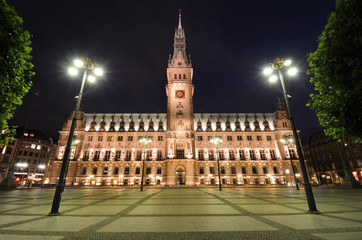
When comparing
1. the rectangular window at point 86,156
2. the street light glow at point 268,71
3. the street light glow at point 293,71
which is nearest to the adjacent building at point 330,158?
the street light glow at point 268,71

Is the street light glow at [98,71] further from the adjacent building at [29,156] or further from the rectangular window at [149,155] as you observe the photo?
the adjacent building at [29,156]

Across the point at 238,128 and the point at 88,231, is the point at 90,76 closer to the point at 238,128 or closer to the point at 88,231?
the point at 88,231

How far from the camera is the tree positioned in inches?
288

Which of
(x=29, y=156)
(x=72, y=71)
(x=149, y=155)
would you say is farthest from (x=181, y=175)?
(x=29, y=156)

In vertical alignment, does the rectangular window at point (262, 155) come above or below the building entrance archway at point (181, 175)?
above

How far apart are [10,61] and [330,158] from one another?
85309 mm

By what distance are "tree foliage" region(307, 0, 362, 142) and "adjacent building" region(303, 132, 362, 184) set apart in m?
57.6

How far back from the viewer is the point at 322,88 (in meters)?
9.12

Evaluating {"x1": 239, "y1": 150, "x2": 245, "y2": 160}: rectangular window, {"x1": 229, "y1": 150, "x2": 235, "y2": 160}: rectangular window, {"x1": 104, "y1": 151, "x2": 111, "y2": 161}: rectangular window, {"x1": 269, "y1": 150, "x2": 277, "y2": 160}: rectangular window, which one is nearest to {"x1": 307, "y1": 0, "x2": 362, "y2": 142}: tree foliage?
{"x1": 229, "y1": 150, "x2": 235, "y2": 160}: rectangular window

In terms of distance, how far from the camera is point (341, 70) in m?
7.39

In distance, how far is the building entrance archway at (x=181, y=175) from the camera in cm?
4209

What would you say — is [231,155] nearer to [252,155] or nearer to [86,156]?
[252,155]

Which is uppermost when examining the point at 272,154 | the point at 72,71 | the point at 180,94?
the point at 180,94

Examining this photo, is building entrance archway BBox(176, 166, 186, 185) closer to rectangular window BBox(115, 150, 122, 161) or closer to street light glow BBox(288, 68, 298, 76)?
rectangular window BBox(115, 150, 122, 161)
